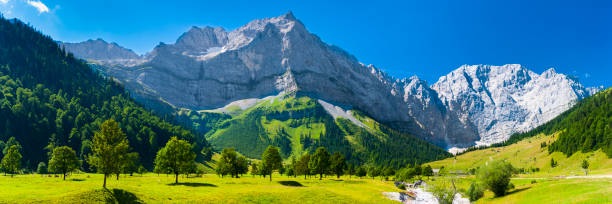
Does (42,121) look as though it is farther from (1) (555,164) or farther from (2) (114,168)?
(1) (555,164)

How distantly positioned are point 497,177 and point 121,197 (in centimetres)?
7934

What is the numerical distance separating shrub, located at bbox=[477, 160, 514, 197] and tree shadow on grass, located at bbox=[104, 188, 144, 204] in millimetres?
76176

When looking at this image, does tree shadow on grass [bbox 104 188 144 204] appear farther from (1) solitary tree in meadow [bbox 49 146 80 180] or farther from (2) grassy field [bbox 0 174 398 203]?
(1) solitary tree in meadow [bbox 49 146 80 180]

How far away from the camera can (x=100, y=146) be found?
175ft

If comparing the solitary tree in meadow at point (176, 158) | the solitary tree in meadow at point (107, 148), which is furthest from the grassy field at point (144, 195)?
the solitary tree in meadow at point (176, 158)

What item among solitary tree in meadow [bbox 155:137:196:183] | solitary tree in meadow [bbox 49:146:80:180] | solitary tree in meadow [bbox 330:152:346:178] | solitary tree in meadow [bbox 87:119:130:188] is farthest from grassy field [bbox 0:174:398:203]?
solitary tree in meadow [bbox 330:152:346:178]

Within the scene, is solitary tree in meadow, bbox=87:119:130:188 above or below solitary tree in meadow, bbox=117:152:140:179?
above

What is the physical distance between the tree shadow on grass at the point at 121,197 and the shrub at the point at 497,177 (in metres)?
76.2

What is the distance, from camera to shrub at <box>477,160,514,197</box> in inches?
2840

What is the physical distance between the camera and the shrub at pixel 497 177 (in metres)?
72.1

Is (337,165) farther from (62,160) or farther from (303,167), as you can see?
(62,160)

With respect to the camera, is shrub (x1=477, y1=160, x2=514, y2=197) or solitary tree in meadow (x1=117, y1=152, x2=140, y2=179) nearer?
solitary tree in meadow (x1=117, y1=152, x2=140, y2=179)

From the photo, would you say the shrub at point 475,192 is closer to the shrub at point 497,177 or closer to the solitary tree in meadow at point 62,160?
the shrub at point 497,177

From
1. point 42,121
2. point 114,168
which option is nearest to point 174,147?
point 114,168
